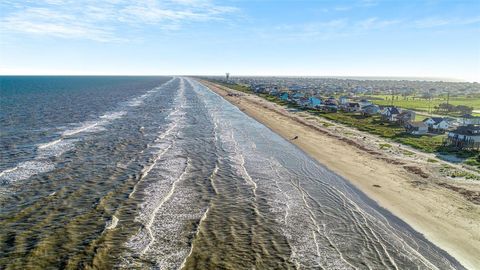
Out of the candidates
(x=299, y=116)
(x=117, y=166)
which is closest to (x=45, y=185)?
(x=117, y=166)

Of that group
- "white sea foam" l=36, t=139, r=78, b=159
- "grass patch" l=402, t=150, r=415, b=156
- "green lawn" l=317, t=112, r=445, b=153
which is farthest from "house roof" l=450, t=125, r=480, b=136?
"white sea foam" l=36, t=139, r=78, b=159

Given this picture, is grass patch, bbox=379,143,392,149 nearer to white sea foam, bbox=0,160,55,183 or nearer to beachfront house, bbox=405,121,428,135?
beachfront house, bbox=405,121,428,135

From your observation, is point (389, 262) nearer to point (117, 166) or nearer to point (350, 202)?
point (350, 202)

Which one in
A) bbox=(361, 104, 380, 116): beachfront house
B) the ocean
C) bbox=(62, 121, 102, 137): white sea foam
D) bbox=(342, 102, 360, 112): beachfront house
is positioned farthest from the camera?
bbox=(342, 102, 360, 112): beachfront house

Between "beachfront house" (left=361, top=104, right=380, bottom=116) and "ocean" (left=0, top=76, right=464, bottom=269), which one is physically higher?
"beachfront house" (left=361, top=104, right=380, bottom=116)

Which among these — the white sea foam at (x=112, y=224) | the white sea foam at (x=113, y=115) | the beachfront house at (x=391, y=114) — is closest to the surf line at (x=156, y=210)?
the white sea foam at (x=112, y=224)

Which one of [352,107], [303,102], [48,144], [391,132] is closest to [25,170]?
[48,144]

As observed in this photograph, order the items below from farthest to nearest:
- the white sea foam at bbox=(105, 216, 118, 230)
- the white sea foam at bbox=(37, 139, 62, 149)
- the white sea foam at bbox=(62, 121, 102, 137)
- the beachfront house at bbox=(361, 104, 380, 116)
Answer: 1. the beachfront house at bbox=(361, 104, 380, 116)
2. the white sea foam at bbox=(62, 121, 102, 137)
3. the white sea foam at bbox=(37, 139, 62, 149)
4. the white sea foam at bbox=(105, 216, 118, 230)

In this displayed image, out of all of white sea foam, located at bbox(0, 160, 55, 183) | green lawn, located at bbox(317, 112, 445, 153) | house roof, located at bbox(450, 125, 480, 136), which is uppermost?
house roof, located at bbox(450, 125, 480, 136)

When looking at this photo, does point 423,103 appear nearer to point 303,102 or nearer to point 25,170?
point 303,102
